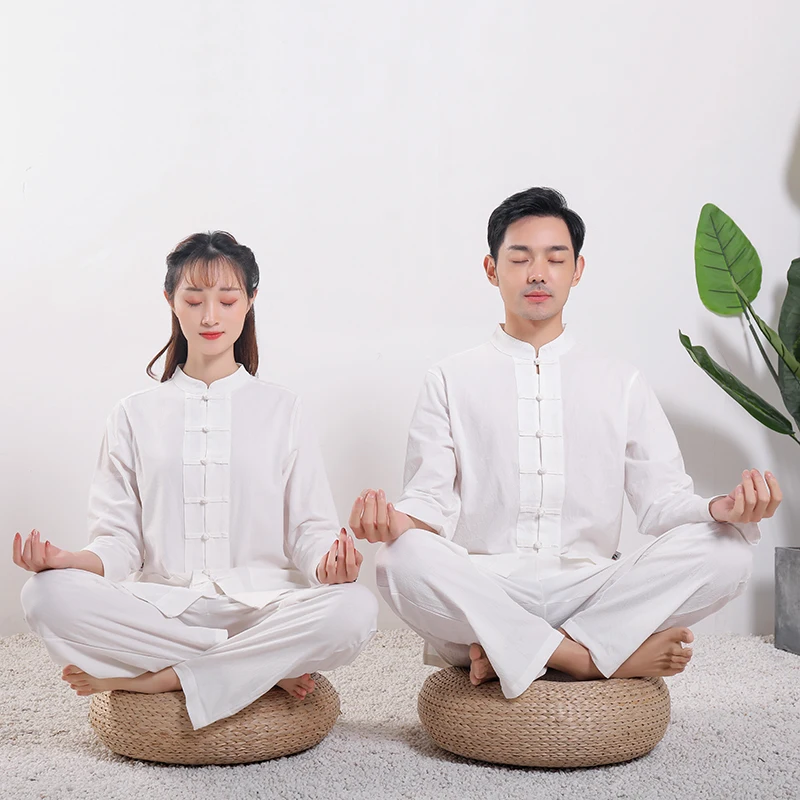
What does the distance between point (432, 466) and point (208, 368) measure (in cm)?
51

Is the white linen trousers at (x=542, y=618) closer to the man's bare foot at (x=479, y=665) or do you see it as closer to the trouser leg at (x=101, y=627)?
the man's bare foot at (x=479, y=665)

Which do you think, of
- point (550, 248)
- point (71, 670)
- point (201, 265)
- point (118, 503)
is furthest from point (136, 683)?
point (550, 248)

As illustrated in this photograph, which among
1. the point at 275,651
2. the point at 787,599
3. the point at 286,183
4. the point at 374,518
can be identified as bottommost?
the point at 787,599

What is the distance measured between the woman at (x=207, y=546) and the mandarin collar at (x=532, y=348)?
0.46 meters

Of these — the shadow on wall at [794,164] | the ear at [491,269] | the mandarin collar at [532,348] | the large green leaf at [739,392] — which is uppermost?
the shadow on wall at [794,164]

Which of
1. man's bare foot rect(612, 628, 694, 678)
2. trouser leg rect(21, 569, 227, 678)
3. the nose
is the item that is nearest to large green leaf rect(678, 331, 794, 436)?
man's bare foot rect(612, 628, 694, 678)

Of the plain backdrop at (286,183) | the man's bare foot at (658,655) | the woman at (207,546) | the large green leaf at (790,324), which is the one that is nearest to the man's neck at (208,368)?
the woman at (207,546)

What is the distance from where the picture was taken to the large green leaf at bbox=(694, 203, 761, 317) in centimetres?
272

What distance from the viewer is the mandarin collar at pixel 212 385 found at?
1987 millimetres

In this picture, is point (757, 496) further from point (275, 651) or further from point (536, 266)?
point (275, 651)

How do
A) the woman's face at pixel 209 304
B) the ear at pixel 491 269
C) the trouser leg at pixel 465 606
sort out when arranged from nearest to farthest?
the trouser leg at pixel 465 606
the woman's face at pixel 209 304
the ear at pixel 491 269

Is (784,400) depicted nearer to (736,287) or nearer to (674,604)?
Result: (736,287)

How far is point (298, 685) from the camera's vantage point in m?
1.71

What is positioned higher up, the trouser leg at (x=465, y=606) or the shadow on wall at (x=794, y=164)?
the shadow on wall at (x=794, y=164)
